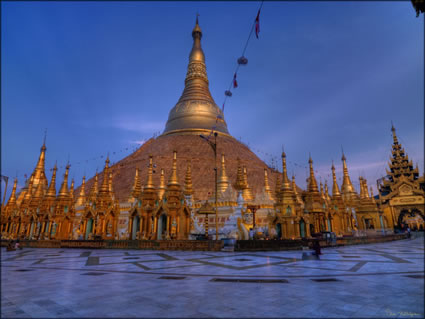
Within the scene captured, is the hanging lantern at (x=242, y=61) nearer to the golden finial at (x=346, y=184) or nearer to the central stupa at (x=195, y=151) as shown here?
the central stupa at (x=195, y=151)

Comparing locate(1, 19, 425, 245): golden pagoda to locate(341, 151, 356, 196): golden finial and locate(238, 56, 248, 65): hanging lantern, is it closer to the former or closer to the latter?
locate(341, 151, 356, 196): golden finial

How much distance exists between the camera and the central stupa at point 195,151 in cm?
3656

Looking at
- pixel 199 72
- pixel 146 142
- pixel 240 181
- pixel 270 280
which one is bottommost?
pixel 270 280

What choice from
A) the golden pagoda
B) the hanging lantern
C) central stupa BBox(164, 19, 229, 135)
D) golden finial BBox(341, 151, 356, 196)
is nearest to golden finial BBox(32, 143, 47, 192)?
the golden pagoda

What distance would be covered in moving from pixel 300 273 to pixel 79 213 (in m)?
29.2

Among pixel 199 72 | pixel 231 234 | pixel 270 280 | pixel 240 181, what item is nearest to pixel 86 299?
pixel 270 280

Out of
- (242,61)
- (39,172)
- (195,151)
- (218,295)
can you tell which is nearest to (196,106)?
(195,151)

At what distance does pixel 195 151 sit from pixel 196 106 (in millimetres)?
11699

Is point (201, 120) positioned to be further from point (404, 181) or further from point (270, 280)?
point (270, 280)

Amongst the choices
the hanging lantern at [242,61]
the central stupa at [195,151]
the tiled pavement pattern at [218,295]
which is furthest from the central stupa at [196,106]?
the tiled pavement pattern at [218,295]

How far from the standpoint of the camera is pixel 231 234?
2078 cm

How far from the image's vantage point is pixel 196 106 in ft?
167

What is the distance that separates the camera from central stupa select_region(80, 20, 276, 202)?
36.6m

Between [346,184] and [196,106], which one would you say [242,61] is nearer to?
[346,184]
